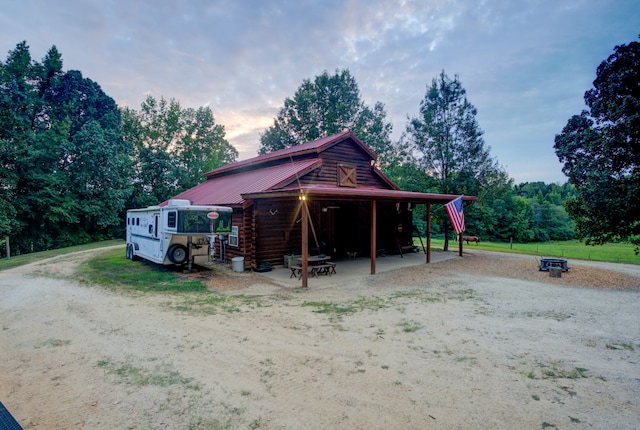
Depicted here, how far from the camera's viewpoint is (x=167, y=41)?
15500mm

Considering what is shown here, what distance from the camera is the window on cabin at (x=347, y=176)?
1562cm

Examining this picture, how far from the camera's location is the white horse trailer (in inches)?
431

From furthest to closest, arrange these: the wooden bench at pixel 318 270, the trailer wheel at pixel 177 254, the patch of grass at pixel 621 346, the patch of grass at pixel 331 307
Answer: the trailer wheel at pixel 177 254 < the wooden bench at pixel 318 270 < the patch of grass at pixel 331 307 < the patch of grass at pixel 621 346

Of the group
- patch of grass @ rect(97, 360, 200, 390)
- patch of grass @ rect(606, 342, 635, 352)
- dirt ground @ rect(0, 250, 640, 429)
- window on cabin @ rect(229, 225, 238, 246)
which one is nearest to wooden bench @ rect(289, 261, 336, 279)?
dirt ground @ rect(0, 250, 640, 429)

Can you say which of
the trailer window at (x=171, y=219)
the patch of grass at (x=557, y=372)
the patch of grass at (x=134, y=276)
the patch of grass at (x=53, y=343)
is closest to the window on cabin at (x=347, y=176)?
the trailer window at (x=171, y=219)

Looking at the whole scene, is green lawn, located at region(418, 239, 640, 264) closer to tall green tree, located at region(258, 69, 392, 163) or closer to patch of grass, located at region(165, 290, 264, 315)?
tall green tree, located at region(258, 69, 392, 163)

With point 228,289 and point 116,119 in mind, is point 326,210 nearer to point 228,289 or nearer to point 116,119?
point 228,289

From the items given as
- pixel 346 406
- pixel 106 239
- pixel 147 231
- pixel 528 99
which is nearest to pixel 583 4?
pixel 528 99

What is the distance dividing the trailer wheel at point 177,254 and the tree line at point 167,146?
14.7m

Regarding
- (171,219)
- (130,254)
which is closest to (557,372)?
(171,219)

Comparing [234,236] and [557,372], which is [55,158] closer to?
[234,236]

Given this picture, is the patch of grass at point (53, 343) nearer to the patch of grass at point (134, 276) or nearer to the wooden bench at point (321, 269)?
the patch of grass at point (134, 276)

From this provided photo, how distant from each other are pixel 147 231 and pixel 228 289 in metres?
5.76

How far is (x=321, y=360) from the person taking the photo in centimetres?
466
